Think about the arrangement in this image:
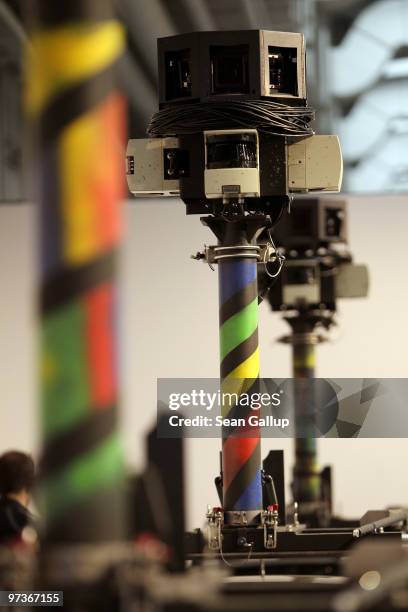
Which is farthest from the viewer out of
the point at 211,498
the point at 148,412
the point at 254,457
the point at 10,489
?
the point at 148,412

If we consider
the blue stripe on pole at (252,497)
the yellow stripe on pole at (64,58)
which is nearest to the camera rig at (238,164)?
the blue stripe on pole at (252,497)

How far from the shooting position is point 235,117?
6.37 metres

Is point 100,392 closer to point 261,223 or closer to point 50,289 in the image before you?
point 50,289

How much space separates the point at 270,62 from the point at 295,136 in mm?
379

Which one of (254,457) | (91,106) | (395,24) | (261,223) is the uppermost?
(395,24)

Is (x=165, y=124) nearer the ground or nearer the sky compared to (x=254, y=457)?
nearer the sky

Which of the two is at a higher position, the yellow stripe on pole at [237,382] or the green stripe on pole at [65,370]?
the yellow stripe on pole at [237,382]

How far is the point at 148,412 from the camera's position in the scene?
33.0ft

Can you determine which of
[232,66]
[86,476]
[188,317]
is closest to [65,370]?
[86,476]

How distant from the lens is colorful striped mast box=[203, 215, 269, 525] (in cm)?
641

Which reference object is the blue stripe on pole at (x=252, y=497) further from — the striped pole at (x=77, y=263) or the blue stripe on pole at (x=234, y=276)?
the striped pole at (x=77, y=263)

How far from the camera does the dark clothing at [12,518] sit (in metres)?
4.33

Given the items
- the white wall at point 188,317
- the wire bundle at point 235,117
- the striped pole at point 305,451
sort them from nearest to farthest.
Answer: the wire bundle at point 235,117 → the white wall at point 188,317 → the striped pole at point 305,451

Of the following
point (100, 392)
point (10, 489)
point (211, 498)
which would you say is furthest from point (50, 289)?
point (211, 498)
